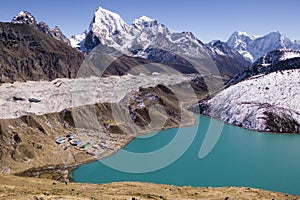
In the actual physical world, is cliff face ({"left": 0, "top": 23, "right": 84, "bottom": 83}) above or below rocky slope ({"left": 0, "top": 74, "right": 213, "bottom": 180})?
above

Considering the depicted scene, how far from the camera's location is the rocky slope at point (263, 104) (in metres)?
120

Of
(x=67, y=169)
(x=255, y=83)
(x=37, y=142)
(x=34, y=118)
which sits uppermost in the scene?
(x=255, y=83)

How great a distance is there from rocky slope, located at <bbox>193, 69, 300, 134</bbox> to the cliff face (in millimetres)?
73414

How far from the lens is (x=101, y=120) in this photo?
109 metres

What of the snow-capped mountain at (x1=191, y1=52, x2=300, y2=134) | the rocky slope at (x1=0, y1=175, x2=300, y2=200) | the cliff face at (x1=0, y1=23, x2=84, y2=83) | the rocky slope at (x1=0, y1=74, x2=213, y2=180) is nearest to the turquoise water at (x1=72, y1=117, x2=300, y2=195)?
the rocky slope at (x1=0, y1=74, x2=213, y2=180)

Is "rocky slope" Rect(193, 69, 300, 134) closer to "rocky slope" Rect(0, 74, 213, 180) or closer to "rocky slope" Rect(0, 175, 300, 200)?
"rocky slope" Rect(0, 74, 213, 180)

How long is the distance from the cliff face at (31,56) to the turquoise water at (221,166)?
240 ft

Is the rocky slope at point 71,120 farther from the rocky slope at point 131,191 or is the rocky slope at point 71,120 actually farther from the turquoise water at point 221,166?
the rocky slope at point 131,191

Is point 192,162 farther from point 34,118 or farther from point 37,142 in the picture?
point 34,118

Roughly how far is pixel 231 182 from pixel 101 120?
188ft

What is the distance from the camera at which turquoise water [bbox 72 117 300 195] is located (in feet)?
211

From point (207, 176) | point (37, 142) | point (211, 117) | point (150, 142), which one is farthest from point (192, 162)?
point (211, 117)

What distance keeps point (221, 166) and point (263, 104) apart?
67.6 meters

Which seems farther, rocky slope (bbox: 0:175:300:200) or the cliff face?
the cliff face
